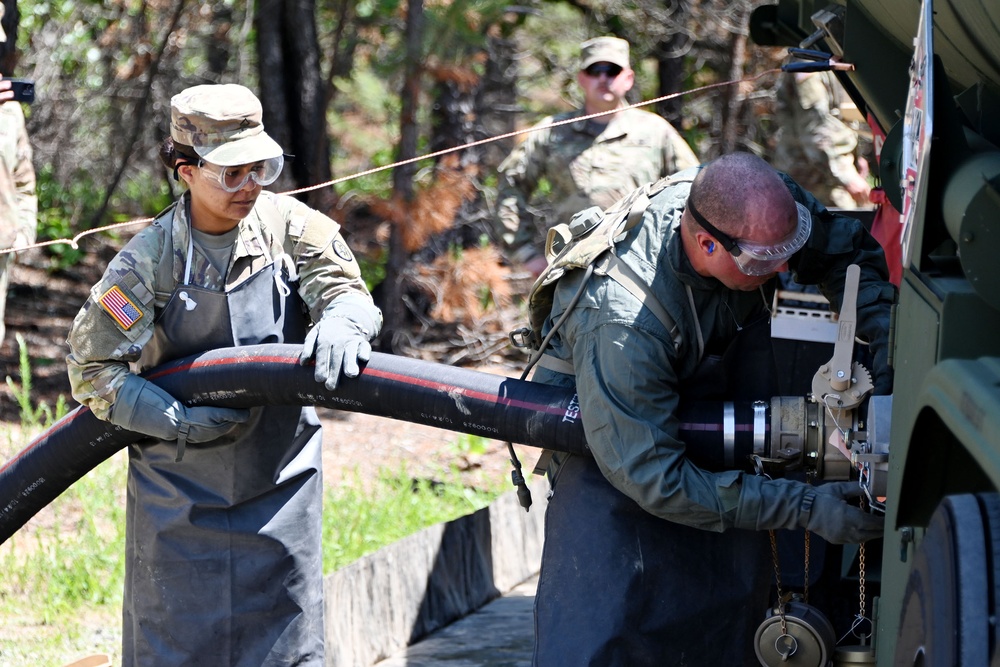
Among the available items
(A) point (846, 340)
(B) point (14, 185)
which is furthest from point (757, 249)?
(B) point (14, 185)

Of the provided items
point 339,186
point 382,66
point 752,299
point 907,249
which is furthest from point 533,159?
point 907,249

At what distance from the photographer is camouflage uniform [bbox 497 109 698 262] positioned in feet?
21.3

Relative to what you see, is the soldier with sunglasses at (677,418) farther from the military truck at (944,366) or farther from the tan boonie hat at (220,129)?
the tan boonie hat at (220,129)

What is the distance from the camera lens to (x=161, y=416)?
3549 mm

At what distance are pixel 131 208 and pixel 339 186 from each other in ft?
7.42

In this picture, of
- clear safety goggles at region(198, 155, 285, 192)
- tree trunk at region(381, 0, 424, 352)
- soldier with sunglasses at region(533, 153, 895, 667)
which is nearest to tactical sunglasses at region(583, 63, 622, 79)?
tree trunk at region(381, 0, 424, 352)

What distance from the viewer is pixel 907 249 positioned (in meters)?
2.50

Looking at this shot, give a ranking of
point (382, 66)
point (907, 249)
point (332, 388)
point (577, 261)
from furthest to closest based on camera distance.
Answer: point (382, 66)
point (332, 388)
point (577, 261)
point (907, 249)

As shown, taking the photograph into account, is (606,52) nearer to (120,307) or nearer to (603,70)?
(603,70)

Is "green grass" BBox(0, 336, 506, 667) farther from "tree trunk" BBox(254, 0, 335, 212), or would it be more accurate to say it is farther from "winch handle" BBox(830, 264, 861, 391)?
"winch handle" BBox(830, 264, 861, 391)

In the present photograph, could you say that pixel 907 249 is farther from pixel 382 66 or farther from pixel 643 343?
pixel 382 66

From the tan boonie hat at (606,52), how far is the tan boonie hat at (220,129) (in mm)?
3014

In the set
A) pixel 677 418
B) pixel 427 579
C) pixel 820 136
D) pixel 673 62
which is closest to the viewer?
pixel 677 418

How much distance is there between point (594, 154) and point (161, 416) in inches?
140
